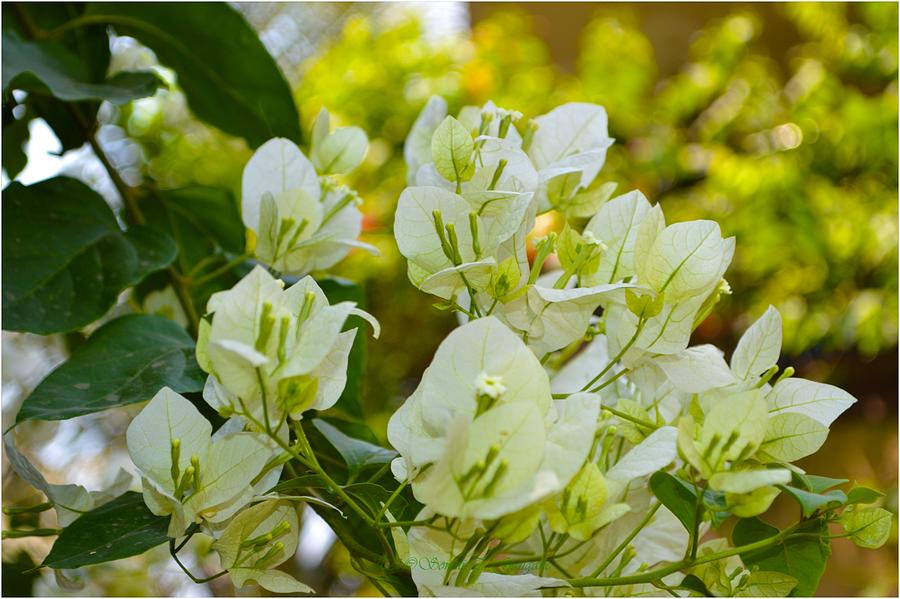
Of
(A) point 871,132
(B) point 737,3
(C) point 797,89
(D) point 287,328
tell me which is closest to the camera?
(D) point 287,328

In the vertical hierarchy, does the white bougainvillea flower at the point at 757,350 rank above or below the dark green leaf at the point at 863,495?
above

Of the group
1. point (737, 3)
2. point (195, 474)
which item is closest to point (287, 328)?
point (195, 474)

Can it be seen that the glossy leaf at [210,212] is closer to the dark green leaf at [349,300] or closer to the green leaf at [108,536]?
the dark green leaf at [349,300]

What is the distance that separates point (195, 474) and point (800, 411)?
13 centimetres

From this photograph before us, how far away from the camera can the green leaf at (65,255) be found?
0.25 metres

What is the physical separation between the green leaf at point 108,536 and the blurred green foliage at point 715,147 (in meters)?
0.76

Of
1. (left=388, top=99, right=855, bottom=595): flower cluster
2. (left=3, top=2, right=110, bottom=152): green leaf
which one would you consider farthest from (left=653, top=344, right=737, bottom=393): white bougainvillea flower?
(left=3, top=2, right=110, bottom=152): green leaf

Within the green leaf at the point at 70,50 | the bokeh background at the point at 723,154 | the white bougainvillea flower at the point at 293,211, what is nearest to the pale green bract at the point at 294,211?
the white bougainvillea flower at the point at 293,211

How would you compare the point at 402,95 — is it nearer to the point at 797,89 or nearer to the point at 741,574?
the point at 797,89

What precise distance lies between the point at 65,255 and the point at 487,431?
176 mm

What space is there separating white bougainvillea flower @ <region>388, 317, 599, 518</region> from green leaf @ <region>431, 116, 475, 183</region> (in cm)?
5

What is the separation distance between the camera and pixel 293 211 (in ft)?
0.79

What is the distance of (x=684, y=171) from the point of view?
3.97 feet

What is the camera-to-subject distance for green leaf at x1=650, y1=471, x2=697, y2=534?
18 cm
